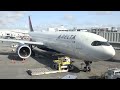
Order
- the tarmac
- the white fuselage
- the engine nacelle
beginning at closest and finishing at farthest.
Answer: the white fuselage, the tarmac, the engine nacelle

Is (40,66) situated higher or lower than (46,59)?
lower

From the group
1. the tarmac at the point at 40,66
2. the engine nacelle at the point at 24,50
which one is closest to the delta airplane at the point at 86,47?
the tarmac at the point at 40,66

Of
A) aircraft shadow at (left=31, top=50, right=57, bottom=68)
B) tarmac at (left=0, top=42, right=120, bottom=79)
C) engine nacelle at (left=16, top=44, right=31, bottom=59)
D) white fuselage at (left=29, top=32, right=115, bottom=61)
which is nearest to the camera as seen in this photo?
white fuselage at (left=29, top=32, right=115, bottom=61)

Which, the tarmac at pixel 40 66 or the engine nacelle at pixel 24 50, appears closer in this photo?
the tarmac at pixel 40 66

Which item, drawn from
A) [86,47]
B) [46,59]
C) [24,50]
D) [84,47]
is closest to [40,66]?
[46,59]

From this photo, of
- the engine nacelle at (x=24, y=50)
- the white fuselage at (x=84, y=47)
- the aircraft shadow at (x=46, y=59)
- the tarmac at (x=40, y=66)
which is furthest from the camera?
the engine nacelle at (x=24, y=50)

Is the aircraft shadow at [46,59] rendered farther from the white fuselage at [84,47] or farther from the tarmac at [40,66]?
the white fuselage at [84,47]

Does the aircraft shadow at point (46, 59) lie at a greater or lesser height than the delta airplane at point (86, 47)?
lesser

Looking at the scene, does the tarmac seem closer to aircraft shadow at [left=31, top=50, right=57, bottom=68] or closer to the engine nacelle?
aircraft shadow at [left=31, top=50, right=57, bottom=68]

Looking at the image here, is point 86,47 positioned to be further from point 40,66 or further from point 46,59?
point 46,59

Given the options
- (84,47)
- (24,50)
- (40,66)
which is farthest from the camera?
(24,50)

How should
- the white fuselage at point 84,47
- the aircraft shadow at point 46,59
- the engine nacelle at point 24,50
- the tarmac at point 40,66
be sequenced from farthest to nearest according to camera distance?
the engine nacelle at point 24,50, the aircraft shadow at point 46,59, the tarmac at point 40,66, the white fuselage at point 84,47

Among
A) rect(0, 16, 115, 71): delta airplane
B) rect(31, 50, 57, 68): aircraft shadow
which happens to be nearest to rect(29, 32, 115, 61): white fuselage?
rect(0, 16, 115, 71): delta airplane

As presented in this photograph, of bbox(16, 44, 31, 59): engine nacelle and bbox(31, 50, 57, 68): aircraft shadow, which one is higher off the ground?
bbox(16, 44, 31, 59): engine nacelle
